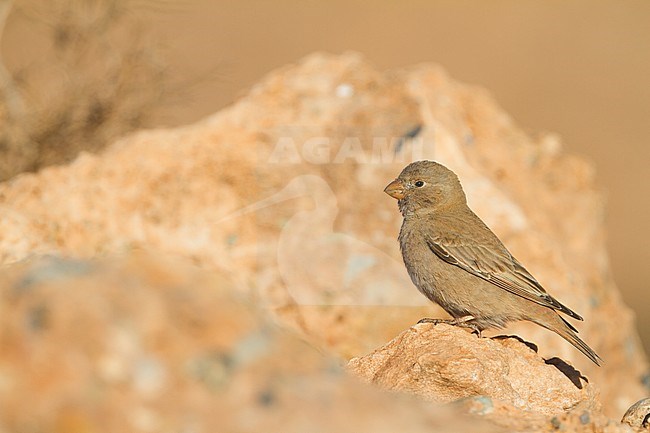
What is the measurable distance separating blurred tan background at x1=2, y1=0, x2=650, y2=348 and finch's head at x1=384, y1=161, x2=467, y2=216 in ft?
29.0

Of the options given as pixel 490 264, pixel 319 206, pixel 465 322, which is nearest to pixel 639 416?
pixel 465 322

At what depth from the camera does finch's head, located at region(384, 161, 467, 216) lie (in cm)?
608

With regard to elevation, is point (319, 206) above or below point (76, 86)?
above

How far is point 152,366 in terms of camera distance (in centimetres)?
250

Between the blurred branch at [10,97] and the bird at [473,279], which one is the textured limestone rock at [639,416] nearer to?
the bird at [473,279]

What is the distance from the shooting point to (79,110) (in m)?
9.59

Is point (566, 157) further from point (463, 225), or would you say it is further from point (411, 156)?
point (463, 225)

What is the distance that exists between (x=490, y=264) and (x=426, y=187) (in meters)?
0.69

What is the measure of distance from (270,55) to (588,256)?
15872 millimetres

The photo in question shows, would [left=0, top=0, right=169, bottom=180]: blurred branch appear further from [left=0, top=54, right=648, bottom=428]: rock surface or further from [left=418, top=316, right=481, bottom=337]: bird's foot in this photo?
[left=418, top=316, right=481, bottom=337]: bird's foot

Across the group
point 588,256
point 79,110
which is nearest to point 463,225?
point 588,256

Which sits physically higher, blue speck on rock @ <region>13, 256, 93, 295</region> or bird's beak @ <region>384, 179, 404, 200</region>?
blue speck on rock @ <region>13, 256, 93, 295</region>

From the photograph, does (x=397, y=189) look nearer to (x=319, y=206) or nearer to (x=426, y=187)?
(x=426, y=187)

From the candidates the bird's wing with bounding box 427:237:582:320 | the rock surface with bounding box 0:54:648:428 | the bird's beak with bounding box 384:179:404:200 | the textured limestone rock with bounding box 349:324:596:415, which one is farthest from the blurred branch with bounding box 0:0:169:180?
the textured limestone rock with bounding box 349:324:596:415
